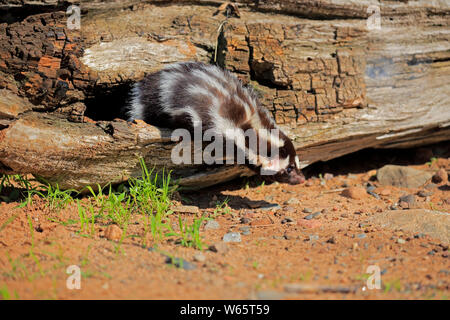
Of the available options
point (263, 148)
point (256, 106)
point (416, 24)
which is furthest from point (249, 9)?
point (416, 24)

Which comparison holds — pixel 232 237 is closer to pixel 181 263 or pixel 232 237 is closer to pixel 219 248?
pixel 219 248

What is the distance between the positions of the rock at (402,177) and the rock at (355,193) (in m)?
0.47

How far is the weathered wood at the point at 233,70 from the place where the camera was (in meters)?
3.45

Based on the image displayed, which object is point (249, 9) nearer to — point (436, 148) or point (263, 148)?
point (263, 148)

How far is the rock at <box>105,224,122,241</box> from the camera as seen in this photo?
309cm

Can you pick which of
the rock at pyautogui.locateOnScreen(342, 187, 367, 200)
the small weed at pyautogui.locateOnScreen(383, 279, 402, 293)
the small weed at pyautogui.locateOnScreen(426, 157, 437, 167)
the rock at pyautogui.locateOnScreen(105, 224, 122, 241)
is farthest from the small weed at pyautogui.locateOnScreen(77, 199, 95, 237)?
the small weed at pyautogui.locateOnScreen(426, 157, 437, 167)

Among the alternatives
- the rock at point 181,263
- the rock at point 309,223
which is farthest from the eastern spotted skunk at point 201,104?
the rock at point 181,263

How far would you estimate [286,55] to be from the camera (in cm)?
414

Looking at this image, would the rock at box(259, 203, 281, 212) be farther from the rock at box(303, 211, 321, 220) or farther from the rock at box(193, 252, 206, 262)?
the rock at box(193, 252, 206, 262)

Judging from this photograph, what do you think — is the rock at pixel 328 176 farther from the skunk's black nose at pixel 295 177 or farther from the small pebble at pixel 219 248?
the small pebble at pixel 219 248

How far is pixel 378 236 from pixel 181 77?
2.10 meters

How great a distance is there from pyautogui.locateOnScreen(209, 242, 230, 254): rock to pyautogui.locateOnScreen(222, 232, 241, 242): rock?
198 millimetres

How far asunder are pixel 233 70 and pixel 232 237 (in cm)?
168

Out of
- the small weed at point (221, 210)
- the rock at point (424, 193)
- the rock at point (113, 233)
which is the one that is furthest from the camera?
the rock at point (424, 193)
